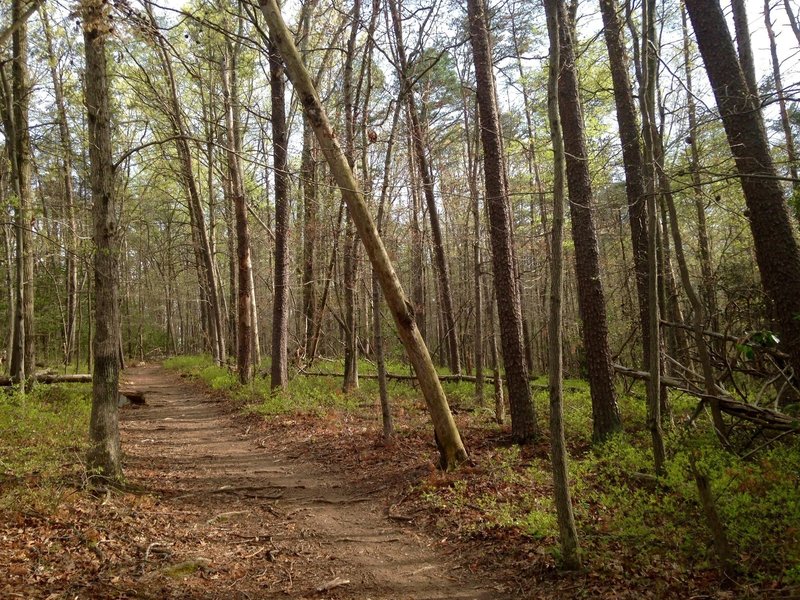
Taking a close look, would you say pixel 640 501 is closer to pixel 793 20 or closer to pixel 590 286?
pixel 590 286

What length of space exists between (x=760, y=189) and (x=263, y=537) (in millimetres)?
6811

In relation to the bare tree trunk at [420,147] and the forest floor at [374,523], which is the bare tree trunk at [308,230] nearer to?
the bare tree trunk at [420,147]

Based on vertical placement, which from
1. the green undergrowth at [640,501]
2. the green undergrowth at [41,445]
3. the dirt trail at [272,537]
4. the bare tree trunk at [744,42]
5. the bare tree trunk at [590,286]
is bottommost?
the dirt trail at [272,537]

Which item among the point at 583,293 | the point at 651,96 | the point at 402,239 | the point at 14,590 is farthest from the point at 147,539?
the point at 402,239

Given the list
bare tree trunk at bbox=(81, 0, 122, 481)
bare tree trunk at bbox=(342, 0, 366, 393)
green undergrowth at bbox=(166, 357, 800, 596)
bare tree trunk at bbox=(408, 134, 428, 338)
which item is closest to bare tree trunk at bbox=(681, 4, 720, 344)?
green undergrowth at bbox=(166, 357, 800, 596)

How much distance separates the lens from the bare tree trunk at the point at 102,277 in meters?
5.74

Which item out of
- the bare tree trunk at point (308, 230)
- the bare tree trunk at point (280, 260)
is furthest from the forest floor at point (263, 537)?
the bare tree trunk at point (308, 230)

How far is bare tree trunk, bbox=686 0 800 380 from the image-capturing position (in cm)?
553

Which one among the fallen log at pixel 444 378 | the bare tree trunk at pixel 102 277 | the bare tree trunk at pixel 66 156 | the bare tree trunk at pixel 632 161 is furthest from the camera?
the fallen log at pixel 444 378

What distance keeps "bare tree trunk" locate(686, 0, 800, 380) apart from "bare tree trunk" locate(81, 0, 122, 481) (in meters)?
7.17

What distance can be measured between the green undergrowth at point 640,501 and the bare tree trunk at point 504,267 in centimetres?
59

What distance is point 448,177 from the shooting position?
15.6 m

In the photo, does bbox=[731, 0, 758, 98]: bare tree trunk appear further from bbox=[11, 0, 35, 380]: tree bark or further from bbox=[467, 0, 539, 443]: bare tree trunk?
bbox=[11, 0, 35, 380]: tree bark

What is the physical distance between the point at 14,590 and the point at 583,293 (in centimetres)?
711
